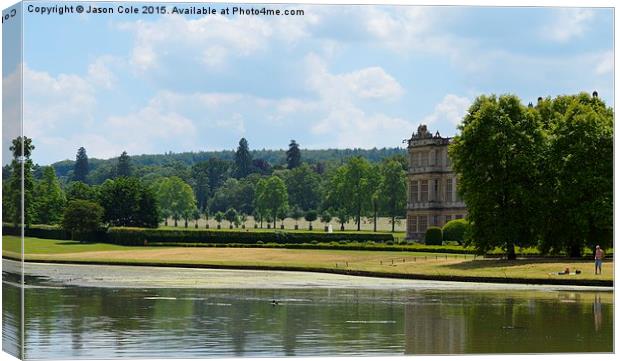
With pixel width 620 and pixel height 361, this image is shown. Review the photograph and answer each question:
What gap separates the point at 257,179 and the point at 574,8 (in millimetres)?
19012

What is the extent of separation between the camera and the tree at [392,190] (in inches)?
1774

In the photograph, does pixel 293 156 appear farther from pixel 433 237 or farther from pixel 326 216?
pixel 433 237

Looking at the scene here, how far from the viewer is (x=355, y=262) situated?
43.0 meters

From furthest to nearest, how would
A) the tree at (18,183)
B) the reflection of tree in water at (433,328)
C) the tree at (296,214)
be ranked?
1. the tree at (296,214)
2. the reflection of tree in water at (433,328)
3. the tree at (18,183)

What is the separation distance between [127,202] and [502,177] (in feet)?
59.6

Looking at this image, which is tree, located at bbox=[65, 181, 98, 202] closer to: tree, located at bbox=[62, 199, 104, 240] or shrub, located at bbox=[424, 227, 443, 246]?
tree, located at bbox=[62, 199, 104, 240]

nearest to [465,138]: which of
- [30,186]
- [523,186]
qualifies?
[523,186]

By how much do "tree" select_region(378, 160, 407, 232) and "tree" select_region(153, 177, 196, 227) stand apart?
7603 millimetres

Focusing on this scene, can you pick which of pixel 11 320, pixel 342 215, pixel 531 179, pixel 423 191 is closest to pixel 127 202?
pixel 11 320

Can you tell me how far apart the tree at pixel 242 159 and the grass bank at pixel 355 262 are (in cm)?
298

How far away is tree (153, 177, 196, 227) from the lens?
33.8 meters

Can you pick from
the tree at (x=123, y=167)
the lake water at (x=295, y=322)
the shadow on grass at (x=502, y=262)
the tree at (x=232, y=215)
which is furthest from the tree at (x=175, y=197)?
the shadow on grass at (x=502, y=262)

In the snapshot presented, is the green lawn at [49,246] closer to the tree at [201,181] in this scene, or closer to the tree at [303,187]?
the tree at [201,181]

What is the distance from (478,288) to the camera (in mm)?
33938
